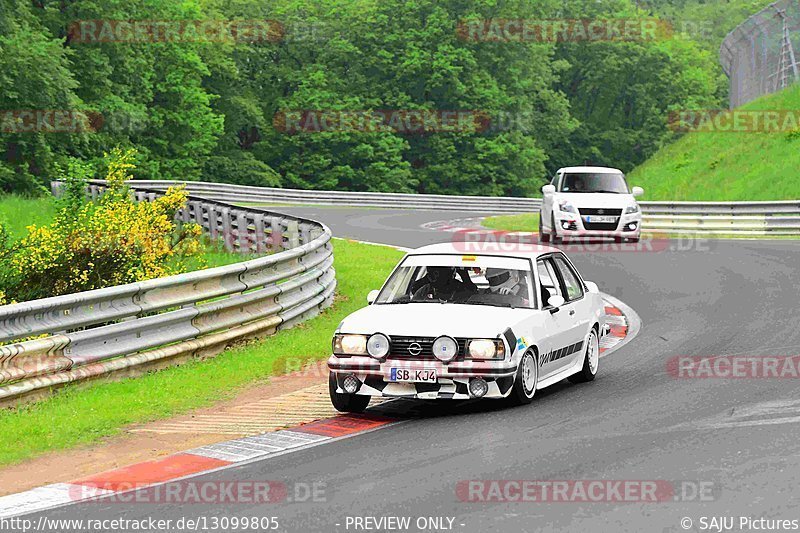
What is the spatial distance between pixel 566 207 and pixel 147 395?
60.9 ft

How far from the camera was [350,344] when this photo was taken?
10898mm

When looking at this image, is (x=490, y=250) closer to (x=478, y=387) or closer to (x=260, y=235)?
(x=478, y=387)

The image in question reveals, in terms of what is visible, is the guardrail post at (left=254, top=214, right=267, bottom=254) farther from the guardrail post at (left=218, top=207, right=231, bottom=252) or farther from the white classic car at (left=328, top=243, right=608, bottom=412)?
the white classic car at (left=328, top=243, right=608, bottom=412)

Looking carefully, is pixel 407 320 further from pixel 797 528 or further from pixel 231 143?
pixel 231 143

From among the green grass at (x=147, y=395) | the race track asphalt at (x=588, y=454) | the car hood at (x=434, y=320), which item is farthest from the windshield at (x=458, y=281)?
the green grass at (x=147, y=395)

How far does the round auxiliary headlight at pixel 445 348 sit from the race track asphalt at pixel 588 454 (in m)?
0.51

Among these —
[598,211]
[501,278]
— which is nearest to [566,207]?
[598,211]

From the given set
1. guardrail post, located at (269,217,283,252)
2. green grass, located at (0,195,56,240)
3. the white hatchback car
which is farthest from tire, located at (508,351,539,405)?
green grass, located at (0,195,56,240)

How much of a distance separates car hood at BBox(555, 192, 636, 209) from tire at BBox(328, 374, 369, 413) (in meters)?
18.6

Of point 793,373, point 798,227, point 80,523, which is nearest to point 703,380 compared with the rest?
point 793,373

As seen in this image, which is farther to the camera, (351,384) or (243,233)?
(243,233)

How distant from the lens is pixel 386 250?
28.4 meters

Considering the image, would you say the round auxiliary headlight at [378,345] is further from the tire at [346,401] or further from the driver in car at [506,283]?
the driver in car at [506,283]

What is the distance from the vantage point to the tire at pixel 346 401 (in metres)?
10.9
